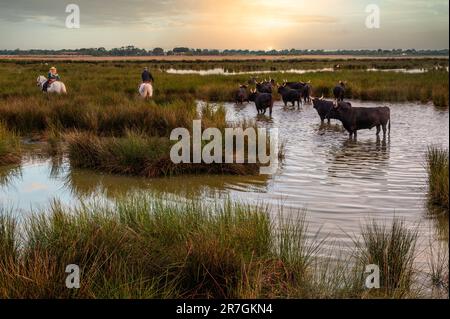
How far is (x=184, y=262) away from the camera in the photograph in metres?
4.99

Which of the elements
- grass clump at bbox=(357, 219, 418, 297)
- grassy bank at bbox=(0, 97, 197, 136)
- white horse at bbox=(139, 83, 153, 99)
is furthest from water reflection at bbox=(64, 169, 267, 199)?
white horse at bbox=(139, 83, 153, 99)

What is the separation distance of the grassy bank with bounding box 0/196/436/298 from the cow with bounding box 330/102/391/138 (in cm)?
1008

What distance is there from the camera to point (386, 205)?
8.56 meters

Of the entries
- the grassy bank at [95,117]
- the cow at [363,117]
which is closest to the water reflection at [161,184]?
the grassy bank at [95,117]

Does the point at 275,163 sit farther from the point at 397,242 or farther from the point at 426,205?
the point at 397,242

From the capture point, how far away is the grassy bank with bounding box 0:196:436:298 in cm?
467

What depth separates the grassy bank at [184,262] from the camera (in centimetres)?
467

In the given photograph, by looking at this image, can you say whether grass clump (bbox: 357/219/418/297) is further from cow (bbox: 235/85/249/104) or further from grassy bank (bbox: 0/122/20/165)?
cow (bbox: 235/85/249/104)

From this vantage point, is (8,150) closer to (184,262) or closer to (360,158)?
(360,158)

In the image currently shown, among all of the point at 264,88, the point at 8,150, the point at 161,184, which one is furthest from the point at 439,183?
the point at 264,88

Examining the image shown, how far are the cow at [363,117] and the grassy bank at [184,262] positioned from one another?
1008 centimetres

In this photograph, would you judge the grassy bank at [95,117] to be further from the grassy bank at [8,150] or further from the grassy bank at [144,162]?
the grassy bank at [144,162]

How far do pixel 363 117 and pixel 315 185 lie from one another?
6.21 m
